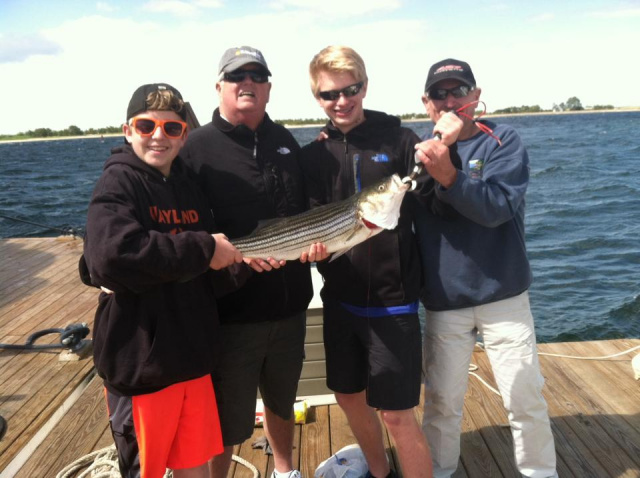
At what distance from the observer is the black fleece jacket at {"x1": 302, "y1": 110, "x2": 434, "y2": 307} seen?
341 cm

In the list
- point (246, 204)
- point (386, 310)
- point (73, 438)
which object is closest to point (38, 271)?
point (73, 438)

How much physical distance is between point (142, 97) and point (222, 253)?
1.06m

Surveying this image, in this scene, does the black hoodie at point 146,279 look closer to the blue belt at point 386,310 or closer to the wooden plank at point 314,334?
the blue belt at point 386,310

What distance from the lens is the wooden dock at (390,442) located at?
13.6 feet

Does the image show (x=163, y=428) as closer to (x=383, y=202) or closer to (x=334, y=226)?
(x=334, y=226)

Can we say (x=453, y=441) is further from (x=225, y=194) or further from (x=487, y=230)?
(x=225, y=194)

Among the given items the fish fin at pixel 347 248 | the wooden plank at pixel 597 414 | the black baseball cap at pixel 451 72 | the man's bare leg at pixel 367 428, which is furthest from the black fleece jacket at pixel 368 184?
the wooden plank at pixel 597 414

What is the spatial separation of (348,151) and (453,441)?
88.3 inches

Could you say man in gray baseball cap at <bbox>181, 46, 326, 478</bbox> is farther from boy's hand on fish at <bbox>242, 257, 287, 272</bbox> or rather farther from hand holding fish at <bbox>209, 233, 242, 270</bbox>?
hand holding fish at <bbox>209, 233, 242, 270</bbox>

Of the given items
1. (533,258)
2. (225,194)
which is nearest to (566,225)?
(533,258)

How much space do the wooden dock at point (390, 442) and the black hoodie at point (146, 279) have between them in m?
1.69

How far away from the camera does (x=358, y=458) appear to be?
13.0ft

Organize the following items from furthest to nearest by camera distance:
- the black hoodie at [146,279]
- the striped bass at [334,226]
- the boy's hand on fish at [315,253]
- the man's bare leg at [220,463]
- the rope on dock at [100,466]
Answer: the rope on dock at [100,466] → the man's bare leg at [220,463] → the boy's hand on fish at [315,253] → the striped bass at [334,226] → the black hoodie at [146,279]

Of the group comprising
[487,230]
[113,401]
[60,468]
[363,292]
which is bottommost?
[60,468]
